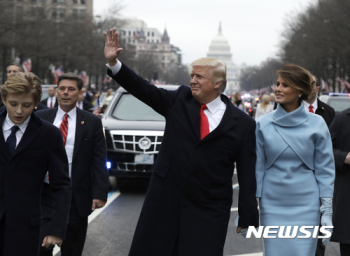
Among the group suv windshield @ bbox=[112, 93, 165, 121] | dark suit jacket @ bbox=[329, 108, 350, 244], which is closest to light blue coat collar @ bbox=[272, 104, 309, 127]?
dark suit jacket @ bbox=[329, 108, 350, 244]

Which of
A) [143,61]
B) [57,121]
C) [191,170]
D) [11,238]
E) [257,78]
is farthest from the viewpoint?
[257,78]

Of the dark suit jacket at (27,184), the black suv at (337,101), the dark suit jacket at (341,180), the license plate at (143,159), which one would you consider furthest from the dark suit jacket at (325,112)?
the black suv at (337,101)

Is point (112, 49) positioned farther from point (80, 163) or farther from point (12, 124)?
point (80, 163)

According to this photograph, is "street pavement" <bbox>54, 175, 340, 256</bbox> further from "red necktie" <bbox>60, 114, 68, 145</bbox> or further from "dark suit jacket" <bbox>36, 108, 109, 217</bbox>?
"red necktie" <bbox>60, 114, 68, 145</bbox>

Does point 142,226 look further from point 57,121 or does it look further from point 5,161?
point 57,121

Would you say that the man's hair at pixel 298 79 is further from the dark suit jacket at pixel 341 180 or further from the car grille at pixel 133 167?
the car grille at pixel 133 167

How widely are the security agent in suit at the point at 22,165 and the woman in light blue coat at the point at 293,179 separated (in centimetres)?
147

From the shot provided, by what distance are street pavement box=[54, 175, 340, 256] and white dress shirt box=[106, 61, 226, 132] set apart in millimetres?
2936

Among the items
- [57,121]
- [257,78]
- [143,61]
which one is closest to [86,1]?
[143,61]

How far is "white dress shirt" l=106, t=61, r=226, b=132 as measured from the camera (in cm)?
421

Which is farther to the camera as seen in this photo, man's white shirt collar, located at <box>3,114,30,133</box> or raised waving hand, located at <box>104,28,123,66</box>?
raised waving hand, located at <box>104,28,123,66</box>

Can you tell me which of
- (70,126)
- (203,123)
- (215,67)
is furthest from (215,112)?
(70,126)

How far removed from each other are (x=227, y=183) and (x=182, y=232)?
421 mm

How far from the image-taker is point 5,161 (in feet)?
11.7
